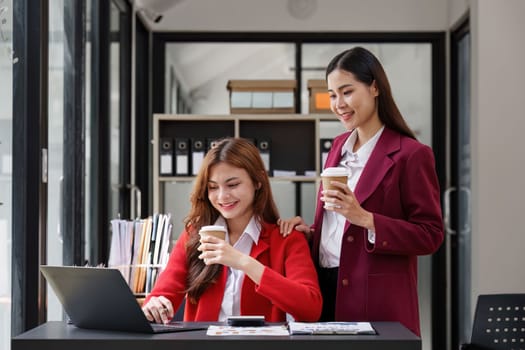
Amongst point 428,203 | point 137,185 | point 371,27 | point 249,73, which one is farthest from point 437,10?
point 428,203

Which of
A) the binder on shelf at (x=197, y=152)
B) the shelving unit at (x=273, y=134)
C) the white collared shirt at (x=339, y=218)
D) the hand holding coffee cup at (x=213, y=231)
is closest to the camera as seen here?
the hand holding coffee cup at (x=213, y=231)

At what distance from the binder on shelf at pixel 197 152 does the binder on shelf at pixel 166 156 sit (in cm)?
13

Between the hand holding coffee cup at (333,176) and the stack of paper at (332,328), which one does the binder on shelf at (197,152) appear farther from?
the stack of paper at (332,328)

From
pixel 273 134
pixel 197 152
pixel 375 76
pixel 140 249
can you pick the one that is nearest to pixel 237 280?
pixel 375 76

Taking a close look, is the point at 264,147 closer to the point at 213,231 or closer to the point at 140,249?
the point at 140,249

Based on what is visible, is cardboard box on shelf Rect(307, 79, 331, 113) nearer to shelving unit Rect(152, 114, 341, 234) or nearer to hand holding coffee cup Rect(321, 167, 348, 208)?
shelving unit Rect(152, 114, 341, 234)

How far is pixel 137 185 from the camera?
5887mm

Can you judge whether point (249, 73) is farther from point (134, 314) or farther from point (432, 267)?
point (134, 314)

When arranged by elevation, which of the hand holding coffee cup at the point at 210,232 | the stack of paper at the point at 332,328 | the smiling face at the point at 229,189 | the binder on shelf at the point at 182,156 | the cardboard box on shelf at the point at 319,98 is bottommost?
the stack of paper at the point at 332,328

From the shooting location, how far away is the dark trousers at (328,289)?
245 centimetres

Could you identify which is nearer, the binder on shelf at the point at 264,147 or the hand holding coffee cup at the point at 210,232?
the hand holding coffee cup at the point at 210,232

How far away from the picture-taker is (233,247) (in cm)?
232

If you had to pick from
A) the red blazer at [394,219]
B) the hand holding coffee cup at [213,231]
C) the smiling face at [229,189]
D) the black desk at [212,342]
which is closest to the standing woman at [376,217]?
the red blazer at [394,219]

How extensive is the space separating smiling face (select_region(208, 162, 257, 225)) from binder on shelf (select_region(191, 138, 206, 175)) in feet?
9.58
